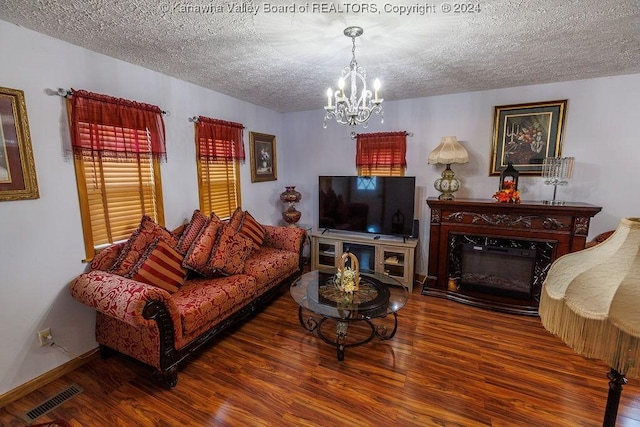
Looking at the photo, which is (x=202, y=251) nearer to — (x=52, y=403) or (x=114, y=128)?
(x=114, y=128)

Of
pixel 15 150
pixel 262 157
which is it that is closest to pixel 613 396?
pixel 15 150

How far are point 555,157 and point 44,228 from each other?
4.68 metres

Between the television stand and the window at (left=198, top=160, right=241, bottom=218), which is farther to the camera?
the television stand

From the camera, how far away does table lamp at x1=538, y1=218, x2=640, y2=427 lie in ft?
2.42

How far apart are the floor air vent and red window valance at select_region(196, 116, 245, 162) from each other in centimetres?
222

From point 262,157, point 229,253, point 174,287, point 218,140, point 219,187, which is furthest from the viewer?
point 262,157

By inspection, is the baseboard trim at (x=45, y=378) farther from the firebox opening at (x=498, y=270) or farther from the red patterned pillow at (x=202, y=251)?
the firebox opening at (x=498, y=270)

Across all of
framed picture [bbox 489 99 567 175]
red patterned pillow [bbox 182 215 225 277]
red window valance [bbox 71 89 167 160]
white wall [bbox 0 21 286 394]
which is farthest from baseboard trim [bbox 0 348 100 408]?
framed picture [bbox 489 99 567 175]

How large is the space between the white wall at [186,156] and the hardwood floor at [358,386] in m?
0.60

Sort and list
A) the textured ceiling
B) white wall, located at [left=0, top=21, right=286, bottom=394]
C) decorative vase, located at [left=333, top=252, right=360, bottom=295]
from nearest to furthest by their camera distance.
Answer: the textured ceiling → white wall, located at [left=0, top=21, right=286, bottom=394] → decorative vase, located at [left=333, top=252, right=360, bottom=295]

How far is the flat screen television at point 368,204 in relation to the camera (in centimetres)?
358

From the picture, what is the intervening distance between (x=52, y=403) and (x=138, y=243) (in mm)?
1146

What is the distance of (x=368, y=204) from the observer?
12.4 feet

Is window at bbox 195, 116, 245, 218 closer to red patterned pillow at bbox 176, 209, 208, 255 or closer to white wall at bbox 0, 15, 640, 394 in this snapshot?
white wall at bbox 0, 15, 640, 394
